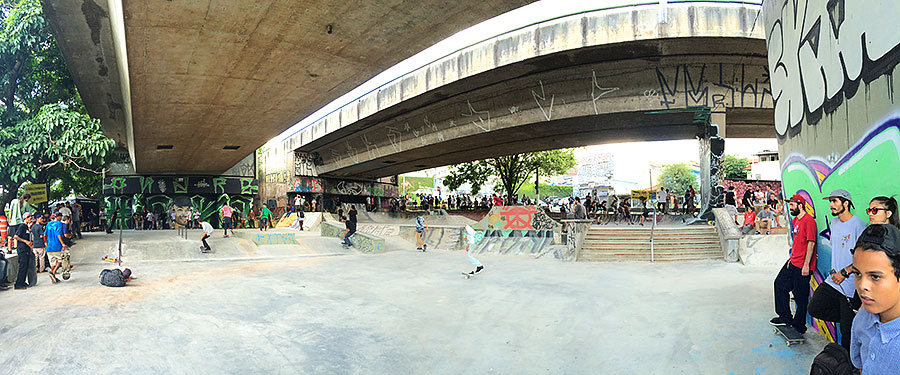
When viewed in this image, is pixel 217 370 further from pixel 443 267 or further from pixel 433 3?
pixel 443 267

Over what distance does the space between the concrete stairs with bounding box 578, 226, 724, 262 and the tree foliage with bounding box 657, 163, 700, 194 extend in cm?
5912

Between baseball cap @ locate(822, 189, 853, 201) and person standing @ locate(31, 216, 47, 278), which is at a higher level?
baseball cap @ locate(822, 189, 853, 201)

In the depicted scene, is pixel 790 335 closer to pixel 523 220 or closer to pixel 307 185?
pixel 523 220

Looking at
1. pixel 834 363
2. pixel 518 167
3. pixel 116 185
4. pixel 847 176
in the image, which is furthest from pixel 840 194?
pixel 116 185

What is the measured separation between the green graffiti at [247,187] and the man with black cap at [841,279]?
32.1 metres

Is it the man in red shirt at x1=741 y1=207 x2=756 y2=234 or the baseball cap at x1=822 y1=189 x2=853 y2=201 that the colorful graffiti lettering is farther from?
the baseball cap at x1=822 y1=189 x2=853 y2=201

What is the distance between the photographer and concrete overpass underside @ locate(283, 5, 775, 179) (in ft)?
46.6

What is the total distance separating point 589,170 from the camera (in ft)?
295

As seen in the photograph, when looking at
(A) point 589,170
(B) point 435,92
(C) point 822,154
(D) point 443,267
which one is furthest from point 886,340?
(A) point 589,170

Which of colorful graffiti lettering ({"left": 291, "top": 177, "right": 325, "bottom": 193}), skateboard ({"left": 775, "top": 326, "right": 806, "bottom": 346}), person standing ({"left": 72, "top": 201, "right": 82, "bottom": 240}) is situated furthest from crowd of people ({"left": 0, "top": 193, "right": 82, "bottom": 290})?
colorful graffiti lettering ({"left": 291, "top": 177, "right": 325, "bottom": 193})

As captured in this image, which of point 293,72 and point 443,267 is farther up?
point 293,72

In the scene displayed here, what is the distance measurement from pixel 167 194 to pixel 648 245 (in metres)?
29.2

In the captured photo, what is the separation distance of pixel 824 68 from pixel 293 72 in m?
9.57

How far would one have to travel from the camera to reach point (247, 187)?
1233 inches
